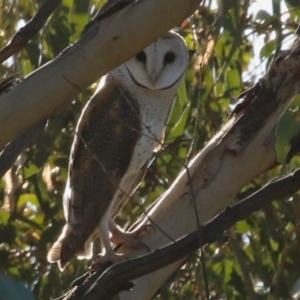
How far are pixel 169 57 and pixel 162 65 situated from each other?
0.03 m

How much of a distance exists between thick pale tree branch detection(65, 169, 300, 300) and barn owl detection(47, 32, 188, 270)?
69 cm

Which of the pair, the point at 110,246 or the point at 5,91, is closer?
the point at 5,91

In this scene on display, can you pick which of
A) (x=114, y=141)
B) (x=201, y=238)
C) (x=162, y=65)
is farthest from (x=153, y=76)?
(x=201, y=238)

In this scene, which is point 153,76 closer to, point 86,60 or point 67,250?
point 67,250

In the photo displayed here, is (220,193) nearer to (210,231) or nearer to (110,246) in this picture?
(110,246)

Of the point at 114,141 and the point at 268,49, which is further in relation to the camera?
the point at 268,49

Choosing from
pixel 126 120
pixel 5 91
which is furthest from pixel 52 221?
pixel 5 91

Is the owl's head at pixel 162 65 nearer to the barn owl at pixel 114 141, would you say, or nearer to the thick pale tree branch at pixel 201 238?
the barn owl at pixel 114 141

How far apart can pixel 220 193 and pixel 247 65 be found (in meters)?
0.98

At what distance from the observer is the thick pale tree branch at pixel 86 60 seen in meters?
1.08

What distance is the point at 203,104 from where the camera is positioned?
2.24 metres

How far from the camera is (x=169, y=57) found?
7.36 ft

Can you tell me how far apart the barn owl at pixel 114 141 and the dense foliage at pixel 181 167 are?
75 millimetres

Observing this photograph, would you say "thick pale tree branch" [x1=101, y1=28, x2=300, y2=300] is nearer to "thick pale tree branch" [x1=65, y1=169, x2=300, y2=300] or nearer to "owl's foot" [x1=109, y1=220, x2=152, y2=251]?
"owl's foot" [x1=109, y1=220, x2=152, y2=251]
